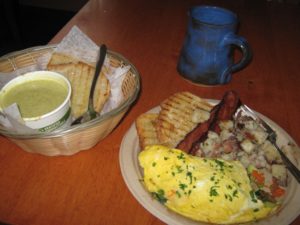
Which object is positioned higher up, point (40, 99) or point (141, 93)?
point (40, 99)

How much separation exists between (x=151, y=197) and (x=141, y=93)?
545mm

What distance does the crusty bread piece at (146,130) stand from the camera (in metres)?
0.90

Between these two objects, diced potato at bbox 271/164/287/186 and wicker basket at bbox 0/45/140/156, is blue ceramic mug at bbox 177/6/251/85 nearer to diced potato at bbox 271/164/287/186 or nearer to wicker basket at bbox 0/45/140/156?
wicker basket at bbox 0/45/140/156

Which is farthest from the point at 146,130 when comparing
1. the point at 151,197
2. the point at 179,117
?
the point at 151,197

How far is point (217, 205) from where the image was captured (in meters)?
0.73

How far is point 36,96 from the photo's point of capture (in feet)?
2.99

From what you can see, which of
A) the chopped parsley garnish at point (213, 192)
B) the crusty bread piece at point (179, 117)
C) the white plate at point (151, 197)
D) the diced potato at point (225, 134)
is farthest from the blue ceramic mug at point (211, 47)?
the chopped parsley garnish at point (213, 192)

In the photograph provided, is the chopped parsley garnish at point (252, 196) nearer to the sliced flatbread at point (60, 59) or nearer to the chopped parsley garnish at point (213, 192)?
the chopped parsley garnish at point (213, 192)

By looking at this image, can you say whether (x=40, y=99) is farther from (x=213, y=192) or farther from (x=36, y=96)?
(x=213, y=192)

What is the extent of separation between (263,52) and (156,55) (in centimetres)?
54

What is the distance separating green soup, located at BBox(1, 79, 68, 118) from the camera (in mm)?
861

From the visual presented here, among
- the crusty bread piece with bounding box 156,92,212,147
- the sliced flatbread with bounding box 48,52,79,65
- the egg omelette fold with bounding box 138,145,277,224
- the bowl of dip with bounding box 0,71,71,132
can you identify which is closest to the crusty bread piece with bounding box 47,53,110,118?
the sliced flatbread with bounding box 48,52,79,65

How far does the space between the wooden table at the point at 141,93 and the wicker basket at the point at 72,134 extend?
71 millimetres

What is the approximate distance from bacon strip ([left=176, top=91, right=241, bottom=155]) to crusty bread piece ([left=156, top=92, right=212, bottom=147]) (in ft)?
0.10
